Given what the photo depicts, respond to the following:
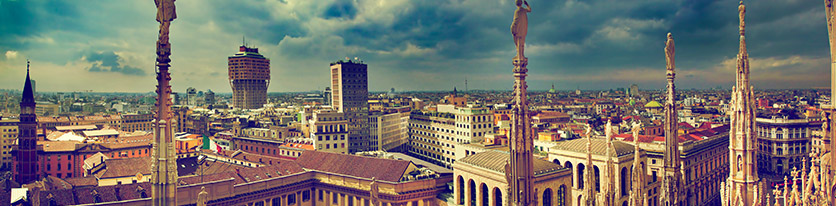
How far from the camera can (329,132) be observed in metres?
53.2

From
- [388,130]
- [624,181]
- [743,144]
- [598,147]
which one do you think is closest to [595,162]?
[598,147]

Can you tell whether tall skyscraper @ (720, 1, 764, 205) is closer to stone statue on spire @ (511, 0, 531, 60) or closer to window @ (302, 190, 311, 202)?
stone statue on spire @ (511, 0, 531, 60)

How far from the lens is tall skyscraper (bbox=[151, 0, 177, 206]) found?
793 centimetres

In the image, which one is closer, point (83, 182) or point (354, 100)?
point (83, 182)

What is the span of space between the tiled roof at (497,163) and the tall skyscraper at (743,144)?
1721 cm

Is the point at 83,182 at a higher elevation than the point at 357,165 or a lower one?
lower

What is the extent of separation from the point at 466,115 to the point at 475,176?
25842 millimetres

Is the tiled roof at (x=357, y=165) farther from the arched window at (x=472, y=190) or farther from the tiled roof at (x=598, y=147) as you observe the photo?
the tiled roof at (x=598, y=147)

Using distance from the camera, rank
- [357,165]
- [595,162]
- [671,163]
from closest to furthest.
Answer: [671,163] → [595,162] → [357,165]

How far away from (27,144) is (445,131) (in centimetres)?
3901

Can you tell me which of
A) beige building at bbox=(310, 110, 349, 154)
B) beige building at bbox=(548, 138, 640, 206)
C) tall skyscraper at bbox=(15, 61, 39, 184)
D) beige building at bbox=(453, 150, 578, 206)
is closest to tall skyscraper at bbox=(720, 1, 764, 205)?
beige building at bbox=(453, 150, 578, 206)

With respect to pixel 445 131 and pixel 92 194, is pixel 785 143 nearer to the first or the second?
pixel 445 131

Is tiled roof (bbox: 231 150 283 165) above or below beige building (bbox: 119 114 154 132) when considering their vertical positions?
below

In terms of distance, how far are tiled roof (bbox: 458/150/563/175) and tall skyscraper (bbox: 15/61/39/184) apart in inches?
1299
